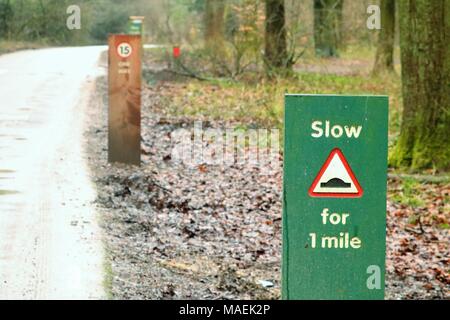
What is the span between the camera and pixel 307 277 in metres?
5.79

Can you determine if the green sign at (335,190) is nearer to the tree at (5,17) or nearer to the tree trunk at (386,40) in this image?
the tree trunk at (386,40)

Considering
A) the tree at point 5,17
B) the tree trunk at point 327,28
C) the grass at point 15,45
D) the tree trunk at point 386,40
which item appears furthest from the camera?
the grass at point 15,45

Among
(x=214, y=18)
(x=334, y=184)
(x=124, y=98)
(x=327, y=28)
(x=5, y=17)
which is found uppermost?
(x=5, y=17)

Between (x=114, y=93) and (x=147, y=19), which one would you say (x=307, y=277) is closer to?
(x=114, y=93)

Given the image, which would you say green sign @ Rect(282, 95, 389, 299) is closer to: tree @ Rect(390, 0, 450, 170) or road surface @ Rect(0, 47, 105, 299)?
road surface @ Rect(0, 47, 105, 299)

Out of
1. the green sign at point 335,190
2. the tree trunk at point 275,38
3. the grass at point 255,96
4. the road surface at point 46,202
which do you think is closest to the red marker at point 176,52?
the grass at point 255,96

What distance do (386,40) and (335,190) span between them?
32730 millimetres

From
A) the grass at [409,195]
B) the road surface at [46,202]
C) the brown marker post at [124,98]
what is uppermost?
the brown marker post at [124,98]

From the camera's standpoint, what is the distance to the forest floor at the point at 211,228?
855 centimetres

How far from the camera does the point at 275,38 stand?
30516 millimetres

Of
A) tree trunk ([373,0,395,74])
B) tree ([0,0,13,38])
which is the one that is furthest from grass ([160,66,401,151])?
tree ([0,0,13,38])

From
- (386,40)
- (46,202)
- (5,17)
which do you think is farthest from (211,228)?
(5,17)

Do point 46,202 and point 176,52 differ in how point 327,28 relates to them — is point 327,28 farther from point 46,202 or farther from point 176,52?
point 46,202
